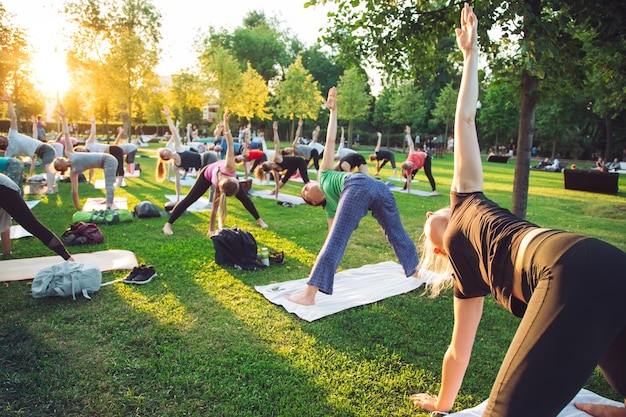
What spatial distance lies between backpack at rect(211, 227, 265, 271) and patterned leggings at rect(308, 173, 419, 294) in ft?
4.82

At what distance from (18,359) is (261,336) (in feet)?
6.32

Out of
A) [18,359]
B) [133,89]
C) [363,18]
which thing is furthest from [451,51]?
[133,89]

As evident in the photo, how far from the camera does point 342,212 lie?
4.32 meters

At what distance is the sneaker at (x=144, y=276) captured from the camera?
15.9ft

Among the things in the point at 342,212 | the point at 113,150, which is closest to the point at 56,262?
the point at 342,212

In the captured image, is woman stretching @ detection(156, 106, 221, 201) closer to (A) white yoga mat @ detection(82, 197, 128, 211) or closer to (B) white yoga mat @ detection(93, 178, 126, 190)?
(A) white yoga mat @ detection(82, 197, 128, 211)

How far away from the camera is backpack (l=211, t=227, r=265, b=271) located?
18.2 feet

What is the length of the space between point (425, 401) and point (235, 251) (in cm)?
339

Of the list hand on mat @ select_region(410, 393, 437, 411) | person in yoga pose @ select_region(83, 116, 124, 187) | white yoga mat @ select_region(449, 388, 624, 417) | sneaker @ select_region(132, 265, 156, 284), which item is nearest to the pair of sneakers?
sneaker @ select_region(132, 265, 156, 284)

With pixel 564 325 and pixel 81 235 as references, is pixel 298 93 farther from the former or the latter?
pixel 564 325

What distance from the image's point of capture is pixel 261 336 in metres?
3.70

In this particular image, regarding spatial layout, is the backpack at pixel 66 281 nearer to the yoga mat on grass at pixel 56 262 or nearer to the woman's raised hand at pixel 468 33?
the yoga mat on grass at pixel 56 262

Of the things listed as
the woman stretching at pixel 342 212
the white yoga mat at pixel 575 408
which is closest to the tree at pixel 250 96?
the woman stretching at pixel 342 212

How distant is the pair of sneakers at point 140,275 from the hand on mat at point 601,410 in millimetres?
4380
